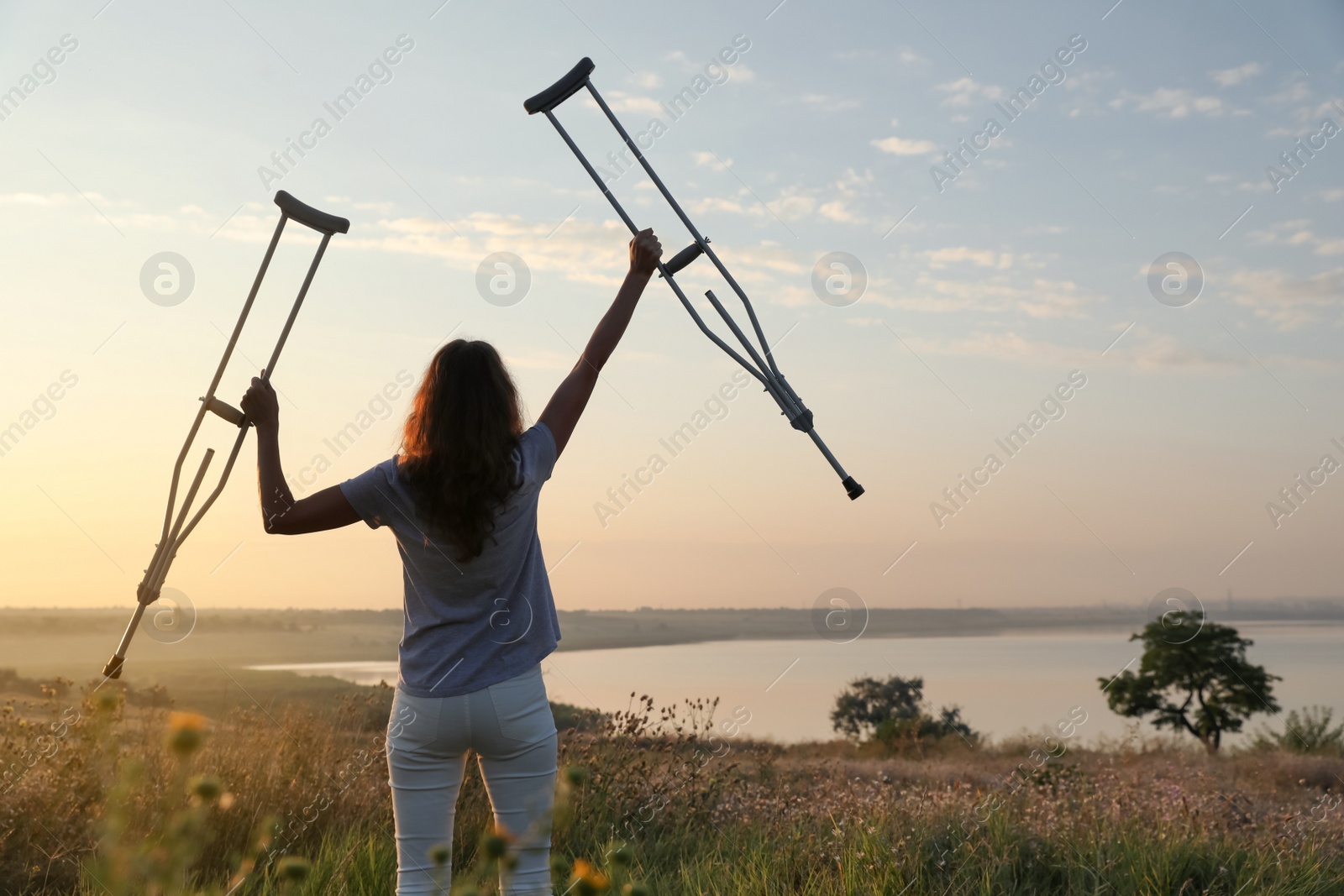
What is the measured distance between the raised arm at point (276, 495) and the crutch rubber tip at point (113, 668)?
2.62 feet

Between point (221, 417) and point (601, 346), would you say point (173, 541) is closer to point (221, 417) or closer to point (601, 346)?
point (221, 417)

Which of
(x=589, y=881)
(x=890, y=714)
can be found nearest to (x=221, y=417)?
(x=589, y=881)

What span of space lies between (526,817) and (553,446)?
103cm

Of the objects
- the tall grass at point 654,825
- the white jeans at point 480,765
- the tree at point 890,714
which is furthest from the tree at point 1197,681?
the white jeans at point 480,765

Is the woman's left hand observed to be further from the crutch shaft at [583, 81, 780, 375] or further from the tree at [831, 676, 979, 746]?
the tree at [831, 676, 979, 746]

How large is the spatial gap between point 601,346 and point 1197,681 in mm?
16783

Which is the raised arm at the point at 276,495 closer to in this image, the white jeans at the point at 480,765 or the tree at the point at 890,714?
the white jeans at the point at 480,765

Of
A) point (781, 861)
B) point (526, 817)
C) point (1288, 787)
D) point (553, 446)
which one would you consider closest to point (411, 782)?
point (526, 817)

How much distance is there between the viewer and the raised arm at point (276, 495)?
9.50 feet

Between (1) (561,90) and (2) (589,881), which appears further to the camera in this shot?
(1) (561,90)

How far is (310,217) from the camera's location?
11.9ft

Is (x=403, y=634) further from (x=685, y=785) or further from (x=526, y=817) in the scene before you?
(x=685, y=785)

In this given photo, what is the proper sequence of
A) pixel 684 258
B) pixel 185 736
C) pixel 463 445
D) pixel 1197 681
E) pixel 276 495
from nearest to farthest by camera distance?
pixel 185 736
pixel 463 445
pixel 276 495
pixel 684 258
pixel 1197 681

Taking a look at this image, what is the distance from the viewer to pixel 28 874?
15.2ft
